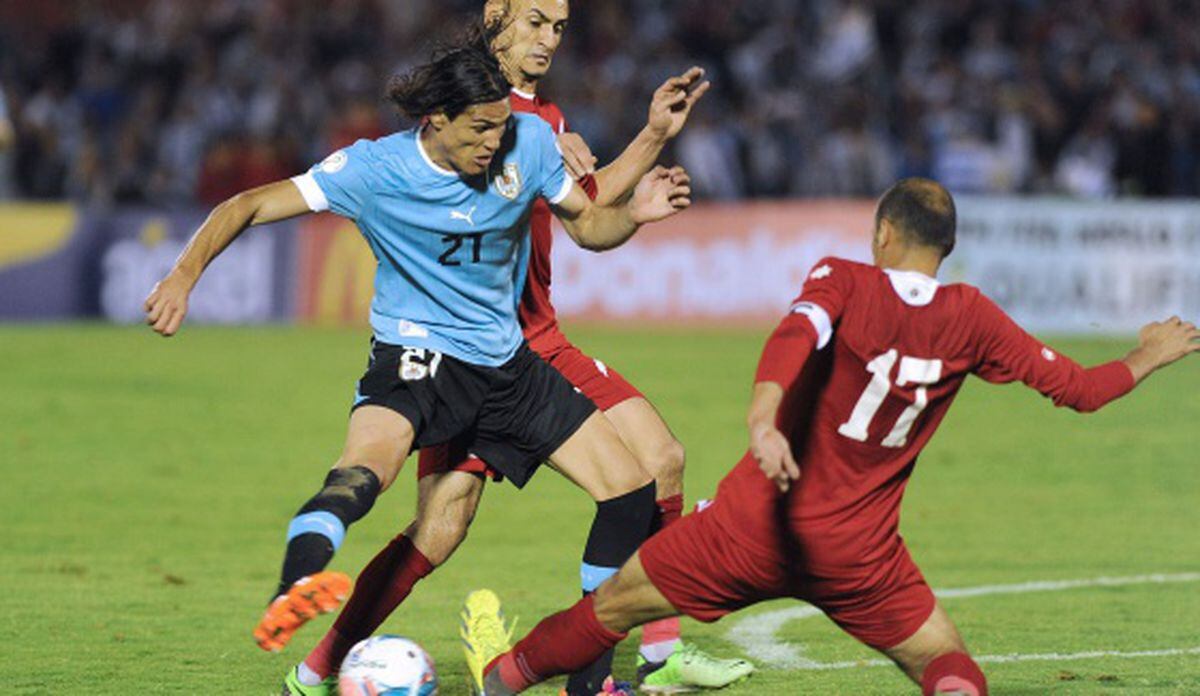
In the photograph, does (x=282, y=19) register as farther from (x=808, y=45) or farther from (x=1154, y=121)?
(x=1154, y=121)

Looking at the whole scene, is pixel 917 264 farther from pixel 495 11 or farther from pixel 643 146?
pixel 495 11

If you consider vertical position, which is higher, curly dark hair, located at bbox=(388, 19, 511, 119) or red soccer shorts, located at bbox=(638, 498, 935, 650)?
curly dark hair, located at bbox=(388, 19, 511, 119)

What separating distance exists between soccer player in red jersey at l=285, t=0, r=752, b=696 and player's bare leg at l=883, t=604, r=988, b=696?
4.08 ft

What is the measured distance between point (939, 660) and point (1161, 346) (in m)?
1.08

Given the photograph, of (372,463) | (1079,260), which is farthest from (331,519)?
(1079,260)

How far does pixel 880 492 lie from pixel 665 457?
1551mm

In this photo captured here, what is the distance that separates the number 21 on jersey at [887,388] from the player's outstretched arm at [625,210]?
4.09ft

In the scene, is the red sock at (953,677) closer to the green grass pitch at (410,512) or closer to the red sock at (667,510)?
the green grass pitch at (410,512)

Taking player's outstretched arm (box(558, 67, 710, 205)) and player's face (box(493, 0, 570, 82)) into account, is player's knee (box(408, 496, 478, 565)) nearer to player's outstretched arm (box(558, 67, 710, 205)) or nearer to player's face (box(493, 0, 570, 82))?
player's outstretched arm (box(558, 67, 710, 205))

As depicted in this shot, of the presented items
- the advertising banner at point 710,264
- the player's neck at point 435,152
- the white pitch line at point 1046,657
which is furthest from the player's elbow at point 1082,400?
the advertising banner at point 710,264

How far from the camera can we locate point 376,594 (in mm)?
6820

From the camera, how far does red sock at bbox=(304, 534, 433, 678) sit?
22.2 feet

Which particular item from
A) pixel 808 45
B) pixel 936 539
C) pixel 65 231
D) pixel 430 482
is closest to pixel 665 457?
pixel 430 482

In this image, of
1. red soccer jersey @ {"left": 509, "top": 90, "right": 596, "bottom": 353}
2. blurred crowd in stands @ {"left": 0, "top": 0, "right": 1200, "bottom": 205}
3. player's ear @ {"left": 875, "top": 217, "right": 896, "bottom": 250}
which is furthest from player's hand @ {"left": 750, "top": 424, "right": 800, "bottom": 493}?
blurred crowd in stands @ {"left": 0, "top": 0, "right": 1200, "bottom": 205}
